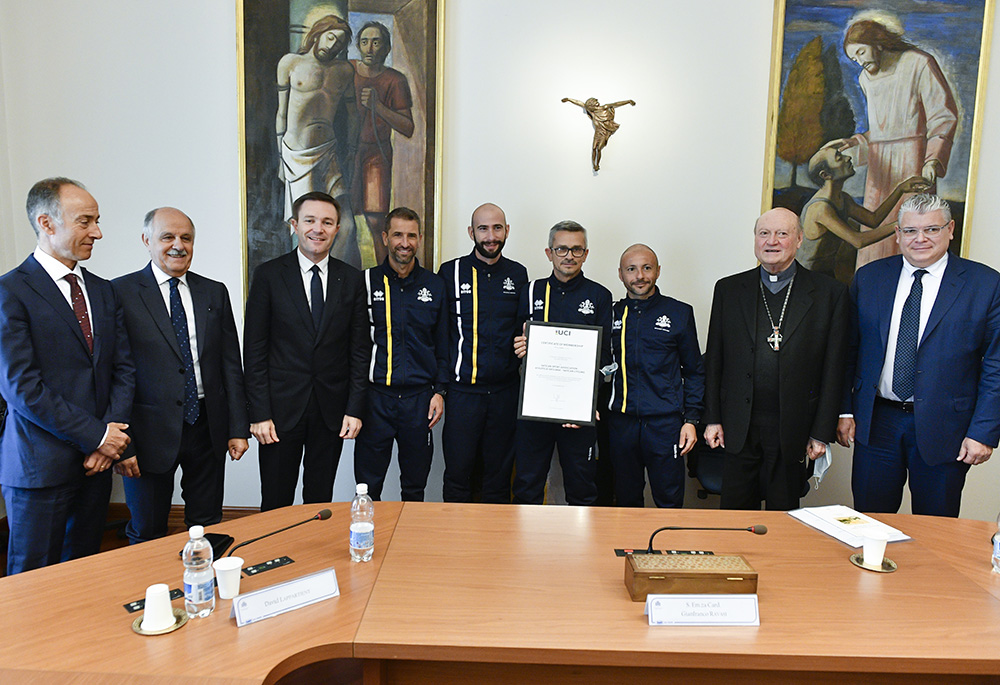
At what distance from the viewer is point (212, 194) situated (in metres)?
3.77

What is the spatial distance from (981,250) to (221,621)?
A: 440 centimetres

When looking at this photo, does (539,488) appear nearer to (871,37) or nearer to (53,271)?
(53,271)

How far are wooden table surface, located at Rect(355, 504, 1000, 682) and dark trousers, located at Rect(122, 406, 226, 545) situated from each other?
46.6 inches

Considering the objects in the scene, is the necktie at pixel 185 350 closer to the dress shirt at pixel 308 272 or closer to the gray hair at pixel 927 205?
the dress shirt at pixel 308 272

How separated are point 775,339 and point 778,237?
47 centimetres

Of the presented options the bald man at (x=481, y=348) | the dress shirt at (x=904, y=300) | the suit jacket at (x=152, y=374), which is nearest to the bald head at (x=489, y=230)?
the bald man at (x=481, y=348)

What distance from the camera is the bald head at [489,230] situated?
10.8 ft

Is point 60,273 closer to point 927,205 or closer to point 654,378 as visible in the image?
point 654,378

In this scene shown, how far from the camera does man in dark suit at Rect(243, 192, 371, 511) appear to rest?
287 cm

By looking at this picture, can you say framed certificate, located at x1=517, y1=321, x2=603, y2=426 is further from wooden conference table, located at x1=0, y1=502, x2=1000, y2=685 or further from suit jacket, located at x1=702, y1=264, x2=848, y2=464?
wooden conference table, located at x1=0, y1=502, x2=1000, y2=685

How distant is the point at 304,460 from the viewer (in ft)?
10.1

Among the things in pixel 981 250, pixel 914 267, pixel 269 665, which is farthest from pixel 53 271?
pixel 981 250

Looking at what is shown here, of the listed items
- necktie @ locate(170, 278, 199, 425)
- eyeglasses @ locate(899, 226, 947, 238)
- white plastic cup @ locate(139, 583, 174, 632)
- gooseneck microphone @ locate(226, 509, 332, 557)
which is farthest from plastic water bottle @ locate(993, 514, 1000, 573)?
necktie @ locate(170, 278, 199, 425)

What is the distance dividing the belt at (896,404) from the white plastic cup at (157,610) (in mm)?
2840
